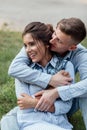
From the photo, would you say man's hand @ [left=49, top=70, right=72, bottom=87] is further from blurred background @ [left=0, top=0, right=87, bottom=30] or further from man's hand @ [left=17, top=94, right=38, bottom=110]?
blurred background @ [left=0, top=0, right=87, bottom=30]

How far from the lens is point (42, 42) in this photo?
12.8 feet

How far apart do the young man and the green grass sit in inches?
25.5

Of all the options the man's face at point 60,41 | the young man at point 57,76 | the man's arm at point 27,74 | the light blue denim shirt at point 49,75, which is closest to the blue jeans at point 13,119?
the young man at point 57,76

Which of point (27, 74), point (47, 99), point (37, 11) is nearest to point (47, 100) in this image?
point (47, 99)

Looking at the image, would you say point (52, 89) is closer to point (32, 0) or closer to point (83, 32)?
point (83, 32)

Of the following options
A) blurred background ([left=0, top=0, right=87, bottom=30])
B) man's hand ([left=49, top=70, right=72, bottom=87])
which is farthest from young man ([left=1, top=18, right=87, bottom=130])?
blurred background ([left=0, top=0, right=87, bottom=30])

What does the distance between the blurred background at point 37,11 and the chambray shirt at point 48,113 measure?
3805 mm

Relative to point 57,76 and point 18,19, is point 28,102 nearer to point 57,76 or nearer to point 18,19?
point 57,76

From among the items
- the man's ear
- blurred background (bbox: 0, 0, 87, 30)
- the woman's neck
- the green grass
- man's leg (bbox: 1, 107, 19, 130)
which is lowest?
blurred background (bbox: 0, 0, 87, 30)

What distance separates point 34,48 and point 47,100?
431 mm

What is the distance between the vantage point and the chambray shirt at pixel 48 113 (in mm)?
3885

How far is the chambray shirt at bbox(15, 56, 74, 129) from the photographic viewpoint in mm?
3885

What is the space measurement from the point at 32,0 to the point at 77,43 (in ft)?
20.2

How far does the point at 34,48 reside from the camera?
3.88 meters
